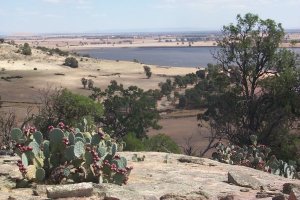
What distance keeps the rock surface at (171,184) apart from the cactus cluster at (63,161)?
374mm

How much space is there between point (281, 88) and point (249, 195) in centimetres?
2077

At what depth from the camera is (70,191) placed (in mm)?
8047

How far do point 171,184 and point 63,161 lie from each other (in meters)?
2.36

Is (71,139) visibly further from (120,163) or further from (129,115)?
(129,115)

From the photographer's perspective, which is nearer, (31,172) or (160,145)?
(31,172)

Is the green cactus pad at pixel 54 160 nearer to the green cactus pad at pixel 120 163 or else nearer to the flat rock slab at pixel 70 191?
the green cactus pad at pixel 120 163

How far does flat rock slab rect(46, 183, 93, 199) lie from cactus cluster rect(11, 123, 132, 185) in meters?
0.99

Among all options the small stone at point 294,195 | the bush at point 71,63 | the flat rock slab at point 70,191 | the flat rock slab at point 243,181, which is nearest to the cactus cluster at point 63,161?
the flat rock slab at point 70,191

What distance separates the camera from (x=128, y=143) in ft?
90.9

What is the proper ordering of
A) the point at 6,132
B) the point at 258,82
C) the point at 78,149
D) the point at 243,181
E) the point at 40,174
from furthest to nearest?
the point at 258,82
the point at 6,132
the point at 243,181
the point at 78,149
the point at 40,174

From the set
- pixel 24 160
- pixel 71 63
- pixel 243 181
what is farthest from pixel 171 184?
pixel 71 63

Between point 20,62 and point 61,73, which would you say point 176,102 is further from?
point 20,62

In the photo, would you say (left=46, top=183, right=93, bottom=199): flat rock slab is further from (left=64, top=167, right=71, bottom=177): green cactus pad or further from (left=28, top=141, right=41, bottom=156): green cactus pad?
(left=28, top=141, right=41, bottom=156): green cactus pad

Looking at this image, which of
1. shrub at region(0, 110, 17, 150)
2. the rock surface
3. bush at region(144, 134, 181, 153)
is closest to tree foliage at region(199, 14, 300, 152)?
bush at region(144, 134, 181, 153)
